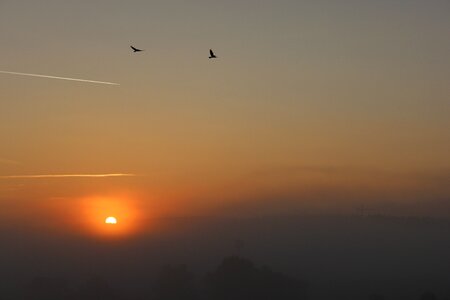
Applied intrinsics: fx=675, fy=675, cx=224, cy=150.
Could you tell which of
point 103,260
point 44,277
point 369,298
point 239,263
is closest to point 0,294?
point 44,277

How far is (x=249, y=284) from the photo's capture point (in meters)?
117

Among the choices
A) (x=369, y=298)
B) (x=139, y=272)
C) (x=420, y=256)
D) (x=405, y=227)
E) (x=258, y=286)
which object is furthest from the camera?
(x=405, y=227)

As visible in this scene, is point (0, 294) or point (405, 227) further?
point (405, 227)

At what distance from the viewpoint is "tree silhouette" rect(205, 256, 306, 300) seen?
115 meters

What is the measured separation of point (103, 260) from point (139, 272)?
12.1 m

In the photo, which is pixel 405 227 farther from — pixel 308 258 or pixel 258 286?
pixel 258 286

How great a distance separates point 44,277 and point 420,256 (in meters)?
72.7

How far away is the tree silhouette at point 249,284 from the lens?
115 metres

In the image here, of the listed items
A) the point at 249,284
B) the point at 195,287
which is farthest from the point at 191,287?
the point at 249,284

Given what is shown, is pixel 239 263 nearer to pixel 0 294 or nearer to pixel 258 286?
pixel 258 286

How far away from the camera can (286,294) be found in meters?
115

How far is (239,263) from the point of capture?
12294cm

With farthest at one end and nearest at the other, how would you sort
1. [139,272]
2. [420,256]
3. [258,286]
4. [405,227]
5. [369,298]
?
1. [405,227]
2. [420,256]
3. [139,272]
4. [258,286]
5. [369,298]

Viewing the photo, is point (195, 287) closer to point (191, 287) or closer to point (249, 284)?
point (191, 287)
